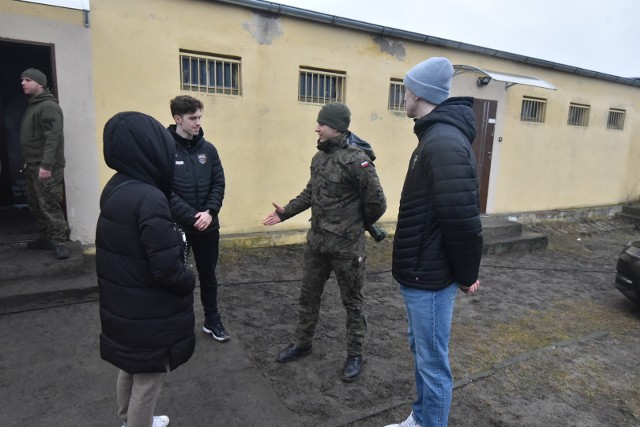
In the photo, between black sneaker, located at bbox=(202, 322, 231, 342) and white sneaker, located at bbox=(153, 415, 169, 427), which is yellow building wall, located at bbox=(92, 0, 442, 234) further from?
white sneaker, located at bbox=(153, 415, 169, 427)

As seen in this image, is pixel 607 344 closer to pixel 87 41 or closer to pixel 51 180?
pixel 51 180

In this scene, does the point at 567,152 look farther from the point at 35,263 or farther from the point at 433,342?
the point at 35,263

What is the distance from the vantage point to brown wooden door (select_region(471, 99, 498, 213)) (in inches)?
332

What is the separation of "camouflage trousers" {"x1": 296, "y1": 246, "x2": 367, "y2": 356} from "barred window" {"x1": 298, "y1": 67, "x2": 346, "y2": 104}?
12.8ft

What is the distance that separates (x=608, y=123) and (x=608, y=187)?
1.71m

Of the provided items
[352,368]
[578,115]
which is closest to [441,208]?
[352,368]

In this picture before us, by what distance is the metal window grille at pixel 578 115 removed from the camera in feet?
32.8

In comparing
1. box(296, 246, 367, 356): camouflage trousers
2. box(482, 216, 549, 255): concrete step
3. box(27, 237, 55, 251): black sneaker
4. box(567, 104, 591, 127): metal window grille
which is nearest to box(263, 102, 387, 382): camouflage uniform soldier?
box(296, 246, 367, 356): camouflage trousers

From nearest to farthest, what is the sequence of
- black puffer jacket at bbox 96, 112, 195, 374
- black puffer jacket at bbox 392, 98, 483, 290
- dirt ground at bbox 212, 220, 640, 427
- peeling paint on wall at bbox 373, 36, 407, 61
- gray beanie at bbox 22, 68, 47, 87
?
black puffer jacket at bbox 96, 112, 195, 374 → black puffer jacket at bbox 392, 98, 483, 290 → dirt ground at bbox 212, 220, 640, 427 → gray beanie at bbox 22, 68, 47, 87 → peeling paint on wall at bbox 373, 36, 407, 61

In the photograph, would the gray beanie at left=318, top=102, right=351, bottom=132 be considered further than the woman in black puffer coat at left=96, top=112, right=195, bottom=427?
Yes

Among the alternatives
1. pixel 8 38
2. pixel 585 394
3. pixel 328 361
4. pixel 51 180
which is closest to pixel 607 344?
pixel 585 394

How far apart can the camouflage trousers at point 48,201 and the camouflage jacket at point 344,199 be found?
9.80 ft

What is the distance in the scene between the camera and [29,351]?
10.8ft

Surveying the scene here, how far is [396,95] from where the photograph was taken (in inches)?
289
